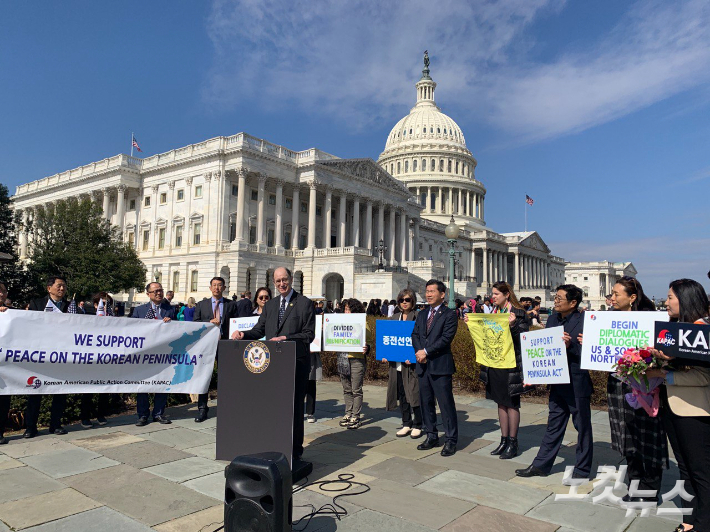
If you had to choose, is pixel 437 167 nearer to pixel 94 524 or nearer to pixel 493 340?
pixel 493 340

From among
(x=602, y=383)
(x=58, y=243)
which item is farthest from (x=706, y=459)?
(x=58, y=243)

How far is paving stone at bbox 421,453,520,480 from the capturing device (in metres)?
6.72

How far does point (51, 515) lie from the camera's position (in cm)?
513

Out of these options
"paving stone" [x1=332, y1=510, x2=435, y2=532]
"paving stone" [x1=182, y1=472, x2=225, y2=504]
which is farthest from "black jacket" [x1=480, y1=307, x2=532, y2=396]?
"paving stone" [x1=182, y1=472, x2=225, y2=504]

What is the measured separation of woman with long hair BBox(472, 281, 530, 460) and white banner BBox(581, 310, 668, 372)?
135cm

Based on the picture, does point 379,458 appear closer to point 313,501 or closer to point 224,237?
point 313,501

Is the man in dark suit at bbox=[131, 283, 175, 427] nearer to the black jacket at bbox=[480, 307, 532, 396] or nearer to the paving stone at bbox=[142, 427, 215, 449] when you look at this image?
the paving stone at bbox=[142, 427, 215, 449]

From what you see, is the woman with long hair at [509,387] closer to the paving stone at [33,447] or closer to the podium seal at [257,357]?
the podium seal at [257,357]

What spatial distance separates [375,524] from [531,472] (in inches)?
97.8

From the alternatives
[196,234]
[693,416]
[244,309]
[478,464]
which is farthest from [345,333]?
[196,234]

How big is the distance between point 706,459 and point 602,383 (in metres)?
7.12

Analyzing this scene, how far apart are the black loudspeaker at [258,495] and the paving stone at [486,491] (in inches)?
92.4

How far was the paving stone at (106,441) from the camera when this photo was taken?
7692 millimetres

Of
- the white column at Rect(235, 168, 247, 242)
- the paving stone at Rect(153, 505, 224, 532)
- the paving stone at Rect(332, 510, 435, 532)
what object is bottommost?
the paving stone at Rect(153, 505, 224, 532)
